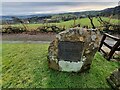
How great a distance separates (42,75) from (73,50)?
3.39ft

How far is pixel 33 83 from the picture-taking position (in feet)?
20.6

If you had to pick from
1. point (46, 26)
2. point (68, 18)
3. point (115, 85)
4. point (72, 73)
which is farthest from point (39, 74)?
point (68, 18)

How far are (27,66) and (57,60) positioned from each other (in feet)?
3.28

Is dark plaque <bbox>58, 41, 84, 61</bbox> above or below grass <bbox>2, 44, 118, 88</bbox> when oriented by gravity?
above

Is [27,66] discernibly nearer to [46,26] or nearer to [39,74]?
[39,74]

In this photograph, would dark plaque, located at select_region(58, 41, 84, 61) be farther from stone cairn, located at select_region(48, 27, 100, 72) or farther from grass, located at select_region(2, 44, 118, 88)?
grass, located at select_region(2, 44, 118, 88)

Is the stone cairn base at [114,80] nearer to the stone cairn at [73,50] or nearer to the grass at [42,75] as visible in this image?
the grass at [42,75]

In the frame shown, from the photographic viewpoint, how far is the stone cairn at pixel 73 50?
21.4 ft

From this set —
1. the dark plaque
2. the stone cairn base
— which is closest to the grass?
the stone cairn base

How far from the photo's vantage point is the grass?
6285 millimetres

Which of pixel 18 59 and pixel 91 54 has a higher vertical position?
pixel 91 54

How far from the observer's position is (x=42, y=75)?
660cm

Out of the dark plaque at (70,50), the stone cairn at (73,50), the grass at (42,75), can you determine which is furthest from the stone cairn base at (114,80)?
the dark plaque at (70,50)

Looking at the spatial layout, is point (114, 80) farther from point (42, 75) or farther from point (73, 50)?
point (42, 75)
